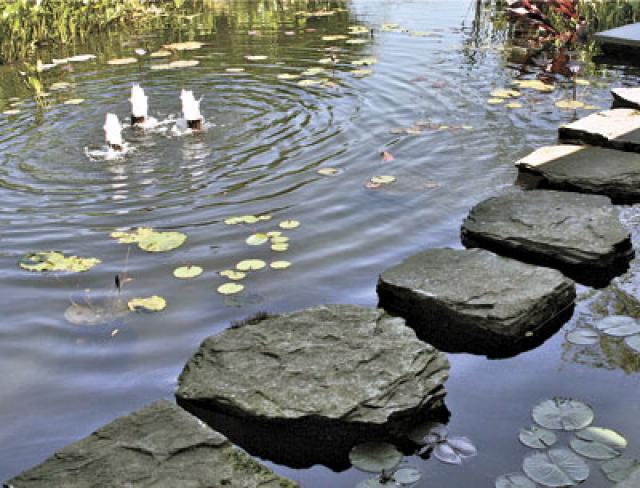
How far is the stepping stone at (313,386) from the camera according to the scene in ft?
7.69

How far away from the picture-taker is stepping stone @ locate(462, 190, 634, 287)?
3.38 metres

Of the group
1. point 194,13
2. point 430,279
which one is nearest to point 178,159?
point 430,279

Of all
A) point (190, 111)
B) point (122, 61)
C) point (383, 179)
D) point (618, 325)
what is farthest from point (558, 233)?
point (122, 61)

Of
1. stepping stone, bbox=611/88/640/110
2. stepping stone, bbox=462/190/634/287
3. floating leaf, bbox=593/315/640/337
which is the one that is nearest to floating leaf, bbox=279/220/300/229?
stepping stone, bbox=462/190/634/287

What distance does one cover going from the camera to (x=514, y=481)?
218 cm

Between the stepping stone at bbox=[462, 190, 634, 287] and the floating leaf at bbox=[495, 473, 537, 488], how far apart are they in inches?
54.9

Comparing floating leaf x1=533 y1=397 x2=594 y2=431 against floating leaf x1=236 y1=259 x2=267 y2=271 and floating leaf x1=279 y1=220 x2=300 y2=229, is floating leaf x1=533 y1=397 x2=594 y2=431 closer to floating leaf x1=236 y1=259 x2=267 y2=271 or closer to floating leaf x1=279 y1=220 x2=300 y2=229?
floating leaf x1=236 y1=259 x2=267 y2=271

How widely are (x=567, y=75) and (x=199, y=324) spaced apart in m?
5.22

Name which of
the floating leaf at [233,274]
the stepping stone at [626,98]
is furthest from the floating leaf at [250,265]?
the stepping stone at [626,98]

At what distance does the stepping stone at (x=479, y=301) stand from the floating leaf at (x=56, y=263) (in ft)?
4.81

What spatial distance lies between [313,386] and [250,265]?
1243mm

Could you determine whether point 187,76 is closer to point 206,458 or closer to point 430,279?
point 430,279

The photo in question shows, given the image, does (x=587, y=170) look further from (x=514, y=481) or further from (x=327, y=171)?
(x=514, y=481)

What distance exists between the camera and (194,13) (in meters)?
10.9
